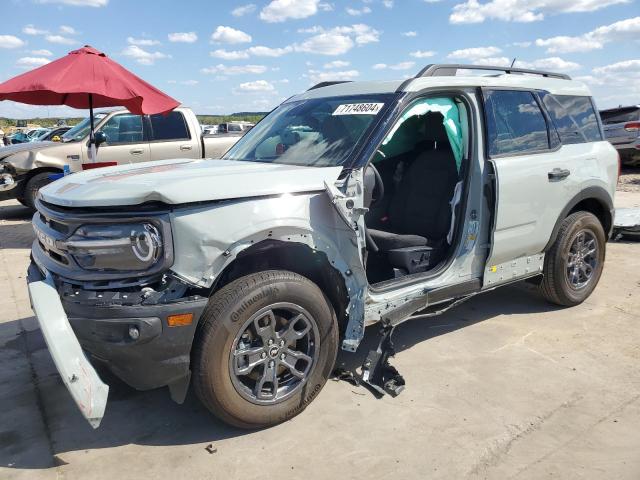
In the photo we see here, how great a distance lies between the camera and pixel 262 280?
112 inches

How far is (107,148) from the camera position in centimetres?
945

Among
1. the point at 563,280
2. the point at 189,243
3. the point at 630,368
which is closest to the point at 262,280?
the point at 189,243

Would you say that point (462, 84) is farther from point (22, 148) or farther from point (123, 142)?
point (22, 148)

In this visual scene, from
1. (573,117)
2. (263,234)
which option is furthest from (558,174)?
(263,234)

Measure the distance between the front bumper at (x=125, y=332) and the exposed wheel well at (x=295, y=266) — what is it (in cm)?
33

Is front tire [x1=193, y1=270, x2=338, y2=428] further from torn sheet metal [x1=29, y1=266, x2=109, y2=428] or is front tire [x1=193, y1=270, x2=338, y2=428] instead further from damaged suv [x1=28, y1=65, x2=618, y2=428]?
torn sheet metal [x1=29, y1=266, x2=109, y2=428]

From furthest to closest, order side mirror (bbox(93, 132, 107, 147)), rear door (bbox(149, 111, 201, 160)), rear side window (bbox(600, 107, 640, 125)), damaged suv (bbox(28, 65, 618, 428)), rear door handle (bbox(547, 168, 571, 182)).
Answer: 1. rear side window (bbox(600, 107, 640, 125))
2. rear door (bbox(149, 111, 201, 160))
3. side mirror (bbox(93, 132, 107, 147))
4. rear door handle (bbox(547, 168, 571, 182))
5. damaged suv (bbox(28, 65, 618, 428))

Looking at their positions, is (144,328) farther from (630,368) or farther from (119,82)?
(119,82)

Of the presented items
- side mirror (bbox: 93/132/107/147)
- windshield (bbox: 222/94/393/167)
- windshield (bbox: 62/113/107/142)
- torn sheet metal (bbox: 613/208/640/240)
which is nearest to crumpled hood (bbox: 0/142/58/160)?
windshield (bbox: 62/113/107/142)

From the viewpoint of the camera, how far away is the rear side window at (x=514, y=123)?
4020 millimetres

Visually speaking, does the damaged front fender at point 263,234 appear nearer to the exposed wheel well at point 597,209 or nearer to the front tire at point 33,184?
the exposed wheel well at point 597,209

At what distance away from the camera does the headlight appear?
257cm

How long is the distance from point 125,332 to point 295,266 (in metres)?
1.05

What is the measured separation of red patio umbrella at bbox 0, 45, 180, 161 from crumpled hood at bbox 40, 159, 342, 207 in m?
4.00
